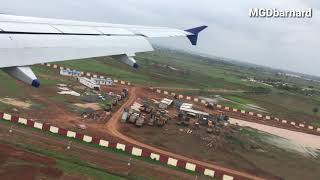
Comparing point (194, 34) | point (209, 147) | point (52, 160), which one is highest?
point (194, 34)

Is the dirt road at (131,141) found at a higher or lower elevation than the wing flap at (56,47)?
lower

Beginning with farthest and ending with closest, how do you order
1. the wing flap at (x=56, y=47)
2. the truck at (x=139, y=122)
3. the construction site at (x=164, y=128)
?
the truck at (x=139, y=122) < the construction site at (x=164, y=128) < the wing flap at (x=56, y=47)

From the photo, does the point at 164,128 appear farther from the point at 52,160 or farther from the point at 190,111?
the point at 52,160

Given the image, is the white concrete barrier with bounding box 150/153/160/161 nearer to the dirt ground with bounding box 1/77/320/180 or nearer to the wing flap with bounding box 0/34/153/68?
the dirt ground with bounding box 1/77/320/180

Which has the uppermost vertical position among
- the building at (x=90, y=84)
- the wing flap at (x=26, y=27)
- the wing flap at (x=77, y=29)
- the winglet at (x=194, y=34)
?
the winglet at (x=194, y=34)

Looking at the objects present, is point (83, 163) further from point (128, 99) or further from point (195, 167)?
point (128, 99)

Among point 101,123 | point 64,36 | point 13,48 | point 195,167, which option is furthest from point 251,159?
point 13,48

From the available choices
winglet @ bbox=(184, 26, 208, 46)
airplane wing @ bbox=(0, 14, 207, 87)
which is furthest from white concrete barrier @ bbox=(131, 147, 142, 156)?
airplane wing @ bbox=(0, 14, 207, 87)

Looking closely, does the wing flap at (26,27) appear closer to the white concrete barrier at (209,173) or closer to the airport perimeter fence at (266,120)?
the white concrete barrier at (209,173)

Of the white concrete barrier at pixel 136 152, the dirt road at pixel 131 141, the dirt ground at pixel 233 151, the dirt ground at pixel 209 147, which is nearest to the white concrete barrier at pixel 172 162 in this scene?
the white concrete barrier at pixel 136 152

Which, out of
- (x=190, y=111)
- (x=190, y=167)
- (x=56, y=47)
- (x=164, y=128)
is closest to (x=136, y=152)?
(x=190, y=167)
